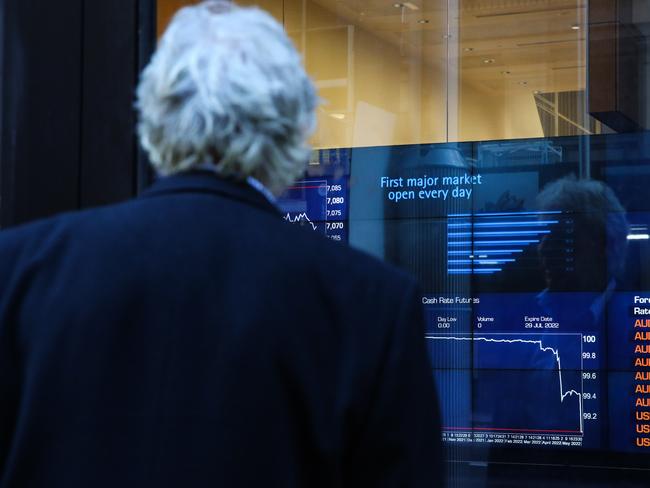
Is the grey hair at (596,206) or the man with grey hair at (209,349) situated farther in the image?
the grey hair at (596,206)

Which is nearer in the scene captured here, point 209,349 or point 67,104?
point 209,349

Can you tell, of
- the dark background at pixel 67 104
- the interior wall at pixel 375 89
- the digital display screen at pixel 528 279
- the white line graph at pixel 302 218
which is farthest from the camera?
the interior wall at pixel 375 89

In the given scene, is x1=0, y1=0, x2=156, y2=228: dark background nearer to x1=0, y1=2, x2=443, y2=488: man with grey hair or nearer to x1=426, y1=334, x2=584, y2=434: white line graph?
x1=0, y1=2, x2=443, y2=488: man with grey hair

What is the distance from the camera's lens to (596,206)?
591cm

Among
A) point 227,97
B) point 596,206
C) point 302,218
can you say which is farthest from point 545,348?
point 227,97

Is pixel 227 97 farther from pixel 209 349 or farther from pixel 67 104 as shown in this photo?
pixel 67 104

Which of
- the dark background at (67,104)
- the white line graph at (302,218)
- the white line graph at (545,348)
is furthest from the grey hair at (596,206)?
the dark background at (67,104)

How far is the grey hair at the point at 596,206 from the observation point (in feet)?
19.1

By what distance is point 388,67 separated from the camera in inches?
281

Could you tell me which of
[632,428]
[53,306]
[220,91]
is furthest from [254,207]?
[632,428]

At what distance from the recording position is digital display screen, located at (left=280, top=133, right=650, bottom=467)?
5777 millimetres

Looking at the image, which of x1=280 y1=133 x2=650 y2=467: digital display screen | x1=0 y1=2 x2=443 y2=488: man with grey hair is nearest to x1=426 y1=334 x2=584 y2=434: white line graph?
x1=280 y1=133 x2=650 y2=467: digital display screen

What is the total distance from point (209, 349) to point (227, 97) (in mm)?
259

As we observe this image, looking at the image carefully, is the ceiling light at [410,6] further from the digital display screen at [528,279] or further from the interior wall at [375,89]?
the digital display screen at [528,279]
